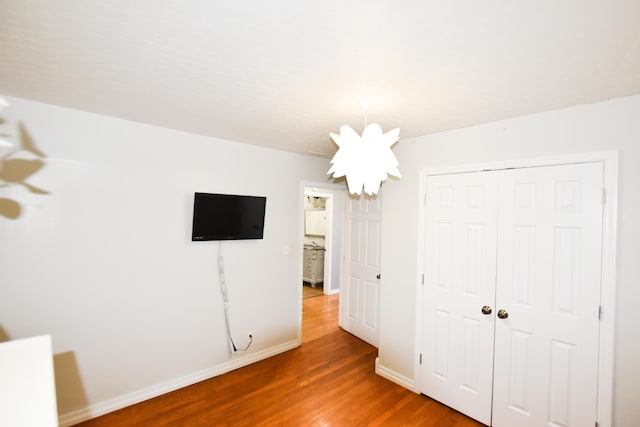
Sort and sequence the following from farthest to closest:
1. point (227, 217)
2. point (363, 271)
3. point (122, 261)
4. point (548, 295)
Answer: point (363, 271) → point (227, 217) → point (122, 261) → point (548, 295)

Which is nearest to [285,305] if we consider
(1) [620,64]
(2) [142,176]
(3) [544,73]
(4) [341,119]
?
(2) [142,176]

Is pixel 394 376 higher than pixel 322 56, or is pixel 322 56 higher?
pixel 322 56

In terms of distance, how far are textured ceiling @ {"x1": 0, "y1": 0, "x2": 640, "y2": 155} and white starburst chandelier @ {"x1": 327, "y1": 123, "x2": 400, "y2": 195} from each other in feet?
1.18

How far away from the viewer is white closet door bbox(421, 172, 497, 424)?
242cm

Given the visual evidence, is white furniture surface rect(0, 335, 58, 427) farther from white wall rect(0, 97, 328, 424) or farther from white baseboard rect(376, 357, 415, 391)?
white baseboard rect(376, 357, 415, 391)

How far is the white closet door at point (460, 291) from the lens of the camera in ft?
7.95

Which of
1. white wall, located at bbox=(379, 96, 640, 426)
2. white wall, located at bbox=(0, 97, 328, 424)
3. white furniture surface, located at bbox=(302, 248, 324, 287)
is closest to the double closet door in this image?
white wall, located at bbox=(379, 96, 640, 426)

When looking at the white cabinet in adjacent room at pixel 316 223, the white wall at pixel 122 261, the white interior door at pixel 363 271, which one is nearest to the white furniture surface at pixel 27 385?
the white wall at pixel 122 261

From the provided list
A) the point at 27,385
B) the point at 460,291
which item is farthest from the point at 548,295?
the point at 27,385

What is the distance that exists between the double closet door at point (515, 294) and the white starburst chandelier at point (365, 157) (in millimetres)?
1372

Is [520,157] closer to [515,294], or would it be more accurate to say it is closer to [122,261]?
[515,294]

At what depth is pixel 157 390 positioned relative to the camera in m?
2.69

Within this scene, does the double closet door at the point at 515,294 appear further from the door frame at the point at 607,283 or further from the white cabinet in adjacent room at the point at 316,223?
the white cabinet in adjacent room at the point at 316,223

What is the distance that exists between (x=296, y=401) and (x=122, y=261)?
2.03 meters
